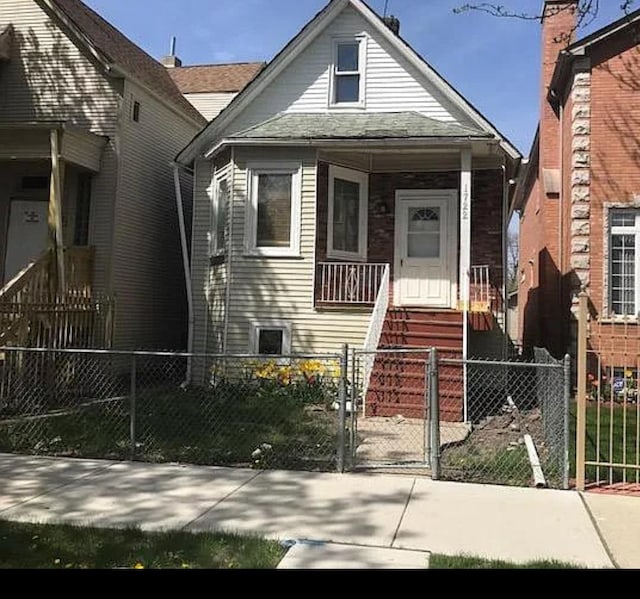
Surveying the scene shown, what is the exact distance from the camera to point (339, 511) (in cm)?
557

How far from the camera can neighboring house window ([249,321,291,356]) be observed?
1252 centimetres

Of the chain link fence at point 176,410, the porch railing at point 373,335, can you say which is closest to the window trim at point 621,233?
the porch railing at point 373,335

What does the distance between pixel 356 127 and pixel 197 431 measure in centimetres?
675

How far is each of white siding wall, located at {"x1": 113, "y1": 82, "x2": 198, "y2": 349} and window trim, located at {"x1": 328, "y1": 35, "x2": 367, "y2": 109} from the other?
4175 mm

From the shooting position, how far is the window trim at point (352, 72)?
44.5 feet

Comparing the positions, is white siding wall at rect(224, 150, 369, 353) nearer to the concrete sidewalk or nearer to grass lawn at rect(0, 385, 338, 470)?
grass lawn at rect(0, 385, 338, 470)

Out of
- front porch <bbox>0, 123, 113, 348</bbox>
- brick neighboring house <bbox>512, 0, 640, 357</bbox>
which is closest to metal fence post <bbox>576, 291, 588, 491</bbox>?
brick neighboring house <bbox>512, 0, 640, 357</bbox>

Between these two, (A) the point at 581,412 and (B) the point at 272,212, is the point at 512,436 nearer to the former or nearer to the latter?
(A) the point at 581,412

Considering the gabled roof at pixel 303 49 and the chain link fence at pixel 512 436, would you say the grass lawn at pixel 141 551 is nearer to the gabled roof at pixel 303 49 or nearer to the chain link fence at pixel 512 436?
the chain link fence at pixel 512 436

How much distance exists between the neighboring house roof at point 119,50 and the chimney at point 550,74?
350 inches
